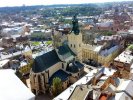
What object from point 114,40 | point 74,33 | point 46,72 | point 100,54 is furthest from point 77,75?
point 114,40

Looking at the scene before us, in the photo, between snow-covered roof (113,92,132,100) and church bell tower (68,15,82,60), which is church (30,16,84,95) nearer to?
church bell tower (68,15,82,60)

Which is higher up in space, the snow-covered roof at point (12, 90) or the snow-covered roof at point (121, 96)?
the snow-covered roof at point (12, 90)

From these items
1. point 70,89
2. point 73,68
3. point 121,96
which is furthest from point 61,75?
point 121,96

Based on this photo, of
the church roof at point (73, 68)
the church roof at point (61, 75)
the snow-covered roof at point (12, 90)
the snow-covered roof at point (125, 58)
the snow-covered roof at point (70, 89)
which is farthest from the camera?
the snow-covered roof at point (125, 58)

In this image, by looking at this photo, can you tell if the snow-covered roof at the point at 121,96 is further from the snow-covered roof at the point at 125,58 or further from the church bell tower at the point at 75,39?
the church bell tower at the point at 75,39

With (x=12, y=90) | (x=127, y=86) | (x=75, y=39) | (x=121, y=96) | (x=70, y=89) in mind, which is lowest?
(x=70, y=89)

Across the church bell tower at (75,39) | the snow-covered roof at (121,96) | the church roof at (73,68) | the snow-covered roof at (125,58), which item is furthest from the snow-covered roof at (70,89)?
the snow-covered roof at (125,58)

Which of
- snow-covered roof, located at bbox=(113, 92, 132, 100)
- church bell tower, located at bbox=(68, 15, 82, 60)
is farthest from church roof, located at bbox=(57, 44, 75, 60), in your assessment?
snow-covered roof, located at bbox=(113, 92, 132, 100)

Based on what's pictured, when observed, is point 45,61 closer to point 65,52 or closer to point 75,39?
point 65,52
